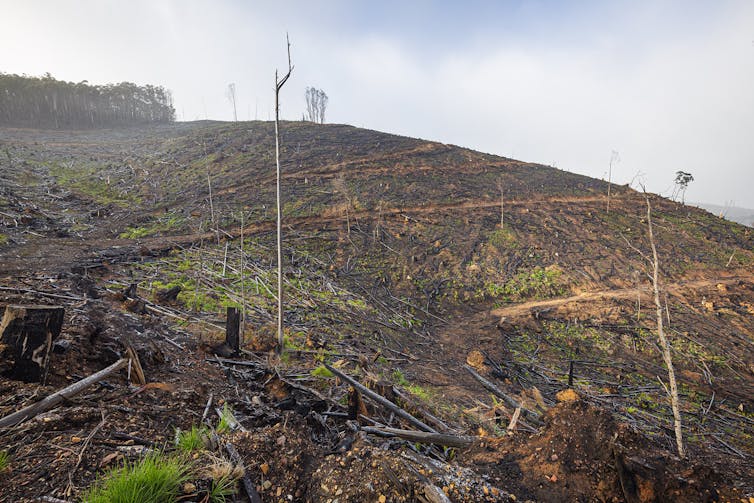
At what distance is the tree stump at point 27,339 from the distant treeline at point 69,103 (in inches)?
2388

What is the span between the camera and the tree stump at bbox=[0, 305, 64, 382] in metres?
3.52

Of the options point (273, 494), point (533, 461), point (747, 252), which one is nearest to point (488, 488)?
point (533, 461)

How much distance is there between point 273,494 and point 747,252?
26.6m

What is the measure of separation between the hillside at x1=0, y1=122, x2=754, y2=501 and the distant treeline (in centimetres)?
2339

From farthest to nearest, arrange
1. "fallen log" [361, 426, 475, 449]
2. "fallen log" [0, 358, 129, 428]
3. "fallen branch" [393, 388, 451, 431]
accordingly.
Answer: "fallen branch" [393, 388, 451, 431]
"fallen log" [361, 426, 475, 449]
"fallen log" [0, 358, 129, 428]

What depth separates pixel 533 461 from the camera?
3.28 metres

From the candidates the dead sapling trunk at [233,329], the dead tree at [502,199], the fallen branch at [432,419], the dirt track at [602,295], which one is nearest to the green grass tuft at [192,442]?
the fallen branch at [432,419]

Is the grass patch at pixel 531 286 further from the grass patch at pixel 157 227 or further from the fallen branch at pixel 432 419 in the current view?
the grass patch at pixel 157 227

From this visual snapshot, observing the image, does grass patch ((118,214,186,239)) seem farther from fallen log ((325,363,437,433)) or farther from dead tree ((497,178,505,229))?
dead tree ((497,178,505,229))

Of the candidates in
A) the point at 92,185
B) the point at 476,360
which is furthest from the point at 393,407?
the point at 92,185

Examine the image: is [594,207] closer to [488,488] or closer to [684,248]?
[684,248]

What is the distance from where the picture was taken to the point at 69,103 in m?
46.7

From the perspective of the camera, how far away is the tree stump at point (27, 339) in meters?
3.52

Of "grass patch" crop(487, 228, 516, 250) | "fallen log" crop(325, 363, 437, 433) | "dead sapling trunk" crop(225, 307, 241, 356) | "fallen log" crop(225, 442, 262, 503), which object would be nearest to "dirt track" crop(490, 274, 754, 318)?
"grass patch" crop(487, 228, 516, 250)
